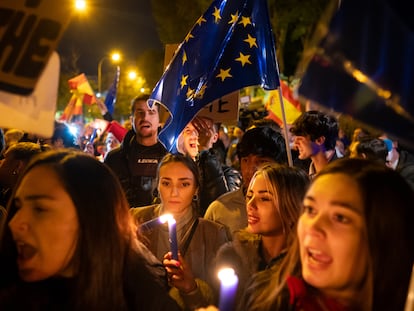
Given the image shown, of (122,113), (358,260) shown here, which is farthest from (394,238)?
(122,113)

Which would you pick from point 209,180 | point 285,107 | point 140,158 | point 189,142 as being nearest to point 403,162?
point 209,180

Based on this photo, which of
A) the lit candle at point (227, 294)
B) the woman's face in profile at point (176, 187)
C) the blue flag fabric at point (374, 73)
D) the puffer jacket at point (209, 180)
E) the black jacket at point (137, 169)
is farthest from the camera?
the black jacket at point (137, 169)

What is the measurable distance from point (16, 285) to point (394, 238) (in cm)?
155

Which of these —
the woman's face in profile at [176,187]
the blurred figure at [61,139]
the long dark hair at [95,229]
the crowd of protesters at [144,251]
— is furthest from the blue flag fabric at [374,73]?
the blurred figure at [61,139]

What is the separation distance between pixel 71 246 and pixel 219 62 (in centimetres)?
241

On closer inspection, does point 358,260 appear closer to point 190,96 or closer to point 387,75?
point 387,75

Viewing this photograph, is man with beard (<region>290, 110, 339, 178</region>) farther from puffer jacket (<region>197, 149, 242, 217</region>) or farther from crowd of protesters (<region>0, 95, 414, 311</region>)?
crowd of protesters (<region>0, 95, 414, 311</region>)

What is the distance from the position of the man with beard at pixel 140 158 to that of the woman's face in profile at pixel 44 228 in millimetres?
3104

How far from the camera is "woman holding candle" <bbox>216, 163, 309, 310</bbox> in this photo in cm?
321

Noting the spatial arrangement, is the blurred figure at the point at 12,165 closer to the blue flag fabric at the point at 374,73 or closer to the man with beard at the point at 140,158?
the man with beard at the point at 140,158

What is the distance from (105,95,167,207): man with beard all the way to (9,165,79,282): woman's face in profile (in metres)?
3.10

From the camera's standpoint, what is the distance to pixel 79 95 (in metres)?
13.8

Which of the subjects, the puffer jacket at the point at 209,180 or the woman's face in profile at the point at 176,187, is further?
the puffer jacket at the point at 209,180

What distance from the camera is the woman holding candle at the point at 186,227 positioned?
3549 millimetres
